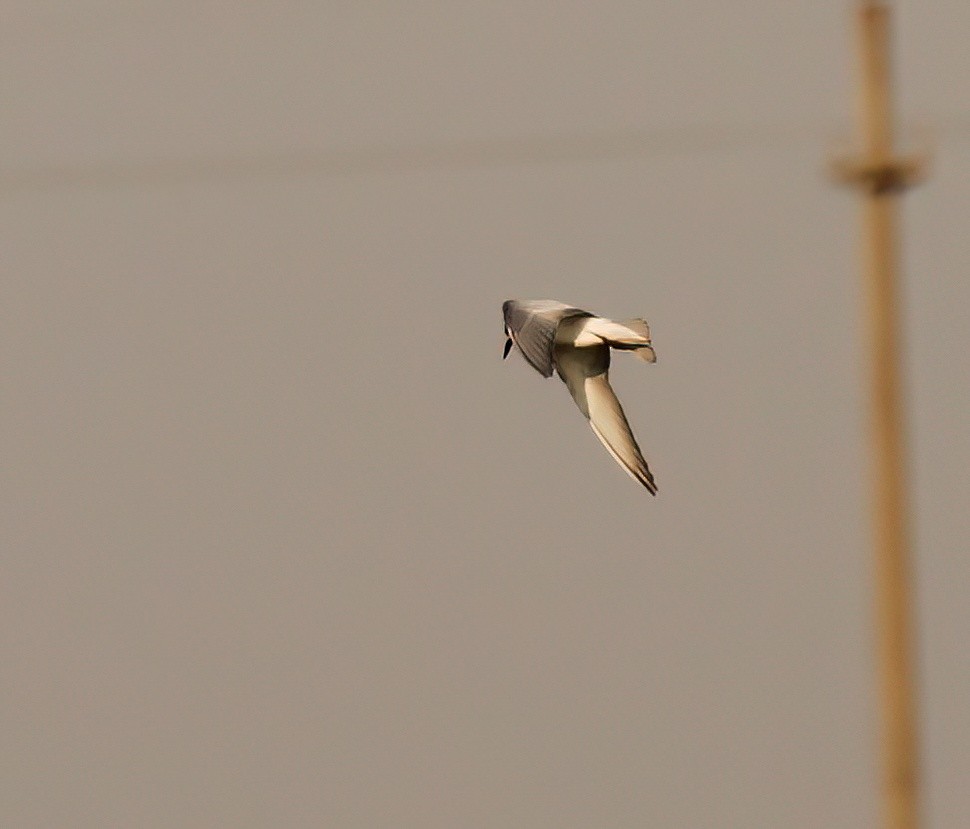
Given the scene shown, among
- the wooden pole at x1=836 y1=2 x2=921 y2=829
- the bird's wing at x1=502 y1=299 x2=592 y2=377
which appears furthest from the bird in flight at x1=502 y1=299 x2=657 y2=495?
the wooden pole at x1=836 y1=2 x2=921 y2=829

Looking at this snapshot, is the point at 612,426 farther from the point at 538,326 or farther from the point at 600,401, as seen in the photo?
the point at 538,326

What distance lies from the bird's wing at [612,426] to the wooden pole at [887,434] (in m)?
0.34

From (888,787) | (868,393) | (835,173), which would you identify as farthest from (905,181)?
(888,787)

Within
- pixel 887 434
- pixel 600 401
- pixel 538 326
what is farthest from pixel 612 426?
pixel 887 434

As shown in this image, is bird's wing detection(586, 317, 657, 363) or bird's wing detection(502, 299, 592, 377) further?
bird's wing detection(502, 299, 592, 377)

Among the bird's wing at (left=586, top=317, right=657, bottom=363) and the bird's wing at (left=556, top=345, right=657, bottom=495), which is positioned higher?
the bird's wing at (left=586, top=317, right=657, bottom=363)

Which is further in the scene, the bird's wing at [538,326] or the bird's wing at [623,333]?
the bird's wing at [538,326]

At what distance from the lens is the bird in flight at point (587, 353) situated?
245cm

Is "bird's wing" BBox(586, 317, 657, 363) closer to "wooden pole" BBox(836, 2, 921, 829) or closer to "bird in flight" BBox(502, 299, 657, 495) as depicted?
"bird in flight" BBox(502, 299, 657, 495)

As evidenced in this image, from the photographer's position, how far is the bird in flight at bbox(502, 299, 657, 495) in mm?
2449

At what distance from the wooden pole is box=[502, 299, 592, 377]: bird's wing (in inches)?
16.6

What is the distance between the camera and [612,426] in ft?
8.13

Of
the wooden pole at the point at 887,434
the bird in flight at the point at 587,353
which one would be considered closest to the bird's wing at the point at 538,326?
the bird in flight at the point at 587,353

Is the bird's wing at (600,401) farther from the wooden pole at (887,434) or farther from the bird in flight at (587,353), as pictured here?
the wooden pole at (887,434)
